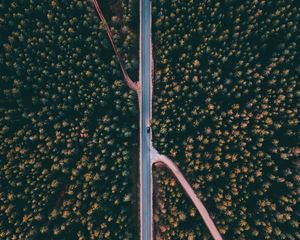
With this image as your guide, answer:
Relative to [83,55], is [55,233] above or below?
below

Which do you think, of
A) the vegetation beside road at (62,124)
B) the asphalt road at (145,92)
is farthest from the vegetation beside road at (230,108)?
the vegetation beside road at (62,124)

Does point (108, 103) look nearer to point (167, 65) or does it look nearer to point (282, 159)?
point (167, 65)

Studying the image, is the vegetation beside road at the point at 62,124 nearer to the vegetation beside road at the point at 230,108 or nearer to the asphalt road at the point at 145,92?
the asphalt road at the point at 145,92

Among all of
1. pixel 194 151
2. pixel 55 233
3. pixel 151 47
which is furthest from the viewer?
pixel 151 47

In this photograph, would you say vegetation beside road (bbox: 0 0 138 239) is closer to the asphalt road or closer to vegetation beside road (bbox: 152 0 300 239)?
the asphalt road

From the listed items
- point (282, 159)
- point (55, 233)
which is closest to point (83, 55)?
point (55, 233)

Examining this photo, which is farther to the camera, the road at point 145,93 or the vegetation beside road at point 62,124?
the road at point 145,93
